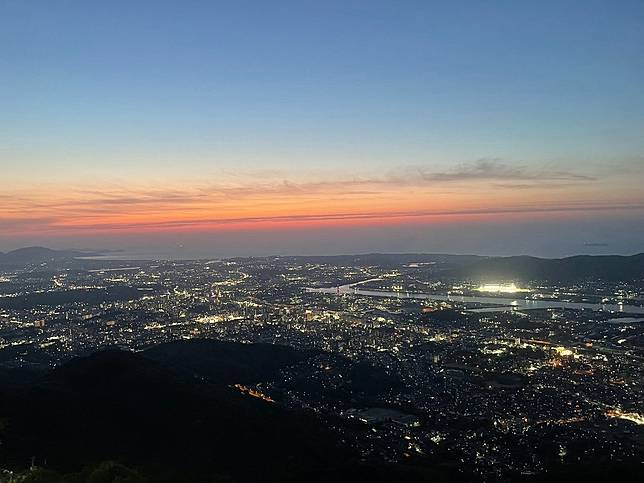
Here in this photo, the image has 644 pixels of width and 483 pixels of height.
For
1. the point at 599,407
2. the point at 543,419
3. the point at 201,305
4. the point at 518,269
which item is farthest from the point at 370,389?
the point at 518,269

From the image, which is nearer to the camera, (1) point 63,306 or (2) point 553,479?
(2) point 553,479

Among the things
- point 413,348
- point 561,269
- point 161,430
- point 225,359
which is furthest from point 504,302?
point 161,430

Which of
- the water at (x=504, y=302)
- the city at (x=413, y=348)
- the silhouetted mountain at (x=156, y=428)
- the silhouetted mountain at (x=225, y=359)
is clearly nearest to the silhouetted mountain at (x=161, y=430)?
the silhouetted mountain at (x=156, y=428)

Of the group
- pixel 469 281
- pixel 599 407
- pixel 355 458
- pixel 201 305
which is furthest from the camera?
pixel 469 281

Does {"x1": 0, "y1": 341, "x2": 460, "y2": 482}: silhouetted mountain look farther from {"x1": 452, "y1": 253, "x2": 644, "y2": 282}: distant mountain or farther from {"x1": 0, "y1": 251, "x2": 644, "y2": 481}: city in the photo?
{"x1": 452, "y1": 253, "x2": 644, "y2": 282}: distant mountain

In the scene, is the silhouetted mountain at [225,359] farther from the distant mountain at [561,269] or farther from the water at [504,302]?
the distant mountain at [561,269]

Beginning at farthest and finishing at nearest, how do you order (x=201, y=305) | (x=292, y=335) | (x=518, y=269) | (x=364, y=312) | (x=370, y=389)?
1. (x=518, y=269)
2. (x=201, y=305)
3. (x=364, y=312)
4. (x=292, y=335)
5. (x=370, y=389)

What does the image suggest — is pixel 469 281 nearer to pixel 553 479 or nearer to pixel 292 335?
pixel 292 335
